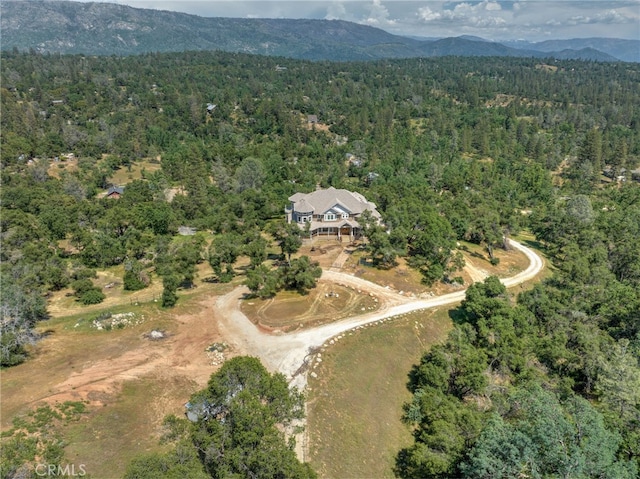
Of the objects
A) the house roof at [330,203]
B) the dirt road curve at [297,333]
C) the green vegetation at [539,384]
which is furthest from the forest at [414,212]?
the house roof at [330,203]

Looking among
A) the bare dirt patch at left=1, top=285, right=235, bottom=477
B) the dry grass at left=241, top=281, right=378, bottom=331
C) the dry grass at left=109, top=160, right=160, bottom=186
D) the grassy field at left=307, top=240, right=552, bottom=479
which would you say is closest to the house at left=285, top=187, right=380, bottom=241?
the dry grass at left=241, top=281, right=378, bottom=331

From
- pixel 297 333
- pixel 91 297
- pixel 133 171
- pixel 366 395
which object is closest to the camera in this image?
pixel 366 395

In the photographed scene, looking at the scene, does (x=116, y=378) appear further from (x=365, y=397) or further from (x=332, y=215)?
(x=332, y=215)

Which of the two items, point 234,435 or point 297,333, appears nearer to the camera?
point 234,435

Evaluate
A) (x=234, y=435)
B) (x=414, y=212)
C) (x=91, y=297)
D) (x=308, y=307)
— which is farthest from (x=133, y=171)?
(x=234, y=435)

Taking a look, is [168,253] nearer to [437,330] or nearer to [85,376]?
[85,376]

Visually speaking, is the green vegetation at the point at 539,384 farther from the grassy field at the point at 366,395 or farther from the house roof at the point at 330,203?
the house roof at the point at 330,203
